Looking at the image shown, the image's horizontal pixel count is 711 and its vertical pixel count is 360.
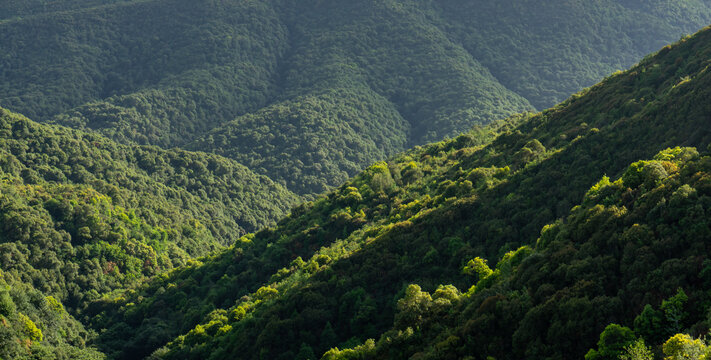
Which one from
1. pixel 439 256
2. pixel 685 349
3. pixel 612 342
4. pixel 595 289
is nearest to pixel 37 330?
pixel 439 256

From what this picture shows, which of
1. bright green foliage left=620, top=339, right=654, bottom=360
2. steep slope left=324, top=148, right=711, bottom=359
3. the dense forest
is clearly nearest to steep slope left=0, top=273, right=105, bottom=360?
the dense forest

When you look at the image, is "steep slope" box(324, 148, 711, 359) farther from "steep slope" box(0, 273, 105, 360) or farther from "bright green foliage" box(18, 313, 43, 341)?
"bright green foliage" box(18, 313, 43, 341)

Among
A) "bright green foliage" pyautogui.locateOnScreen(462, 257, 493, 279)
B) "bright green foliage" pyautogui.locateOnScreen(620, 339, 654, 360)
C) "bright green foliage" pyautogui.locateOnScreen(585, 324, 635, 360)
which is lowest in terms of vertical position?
"bright green foliage" pyautogui.locateOnScreen(462, 257, 493, 279)

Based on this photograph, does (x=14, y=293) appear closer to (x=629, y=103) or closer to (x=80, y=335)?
(x=80, y=335)

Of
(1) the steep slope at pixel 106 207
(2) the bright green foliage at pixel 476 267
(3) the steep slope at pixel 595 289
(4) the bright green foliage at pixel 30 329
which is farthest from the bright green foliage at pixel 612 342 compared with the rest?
(1) the steep slope at pixel 106 207

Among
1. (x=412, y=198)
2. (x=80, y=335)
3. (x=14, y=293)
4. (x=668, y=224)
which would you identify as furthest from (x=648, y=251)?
(x=80, y=335)

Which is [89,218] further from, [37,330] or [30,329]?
[30,329]
